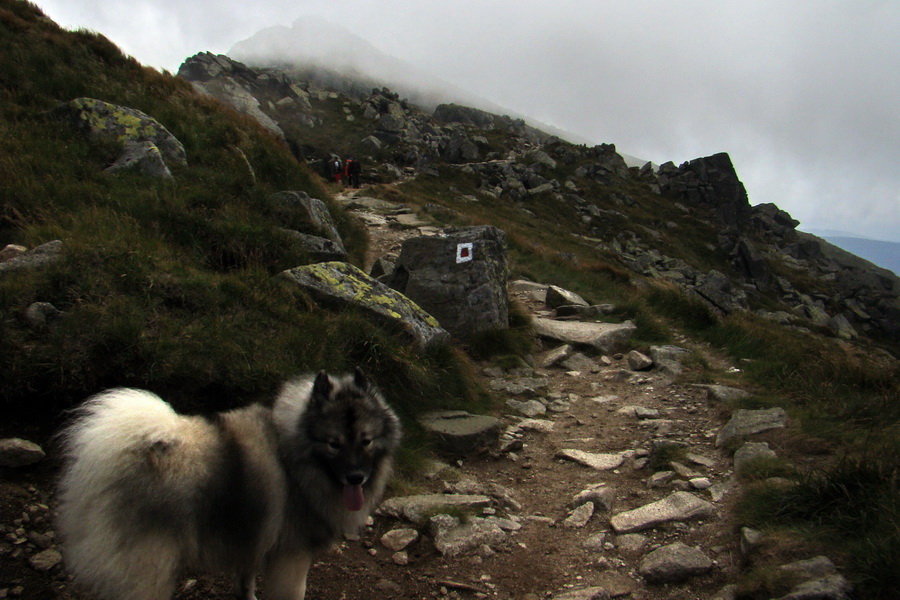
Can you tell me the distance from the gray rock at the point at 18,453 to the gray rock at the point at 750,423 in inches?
252

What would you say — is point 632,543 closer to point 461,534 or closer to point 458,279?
point 461,534

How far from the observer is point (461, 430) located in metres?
6.22

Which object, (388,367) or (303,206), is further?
(303,206)

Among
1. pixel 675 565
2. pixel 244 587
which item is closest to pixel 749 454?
pixel 675 565

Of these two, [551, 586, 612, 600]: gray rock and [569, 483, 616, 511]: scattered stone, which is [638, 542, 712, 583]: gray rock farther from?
[569, 483, 616, 511]: scattered stone

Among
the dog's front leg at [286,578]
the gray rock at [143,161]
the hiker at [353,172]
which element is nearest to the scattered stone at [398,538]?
the dog's front leg at [286,578]

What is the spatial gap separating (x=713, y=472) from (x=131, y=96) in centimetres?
1372

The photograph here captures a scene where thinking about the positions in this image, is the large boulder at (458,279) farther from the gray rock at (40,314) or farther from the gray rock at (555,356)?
the gray rock at (40,314)

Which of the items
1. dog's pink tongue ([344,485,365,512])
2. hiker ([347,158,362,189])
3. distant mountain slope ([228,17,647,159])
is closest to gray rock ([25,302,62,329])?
dog's pink tongue ([344,485,365,512])

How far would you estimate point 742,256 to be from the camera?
48125 mm

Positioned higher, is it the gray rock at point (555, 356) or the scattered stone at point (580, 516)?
the gray rock at point (555, 356)

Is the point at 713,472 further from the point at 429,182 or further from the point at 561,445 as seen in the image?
the point at 429,182

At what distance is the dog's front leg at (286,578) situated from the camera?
3443mm

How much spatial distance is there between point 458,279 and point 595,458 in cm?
435
